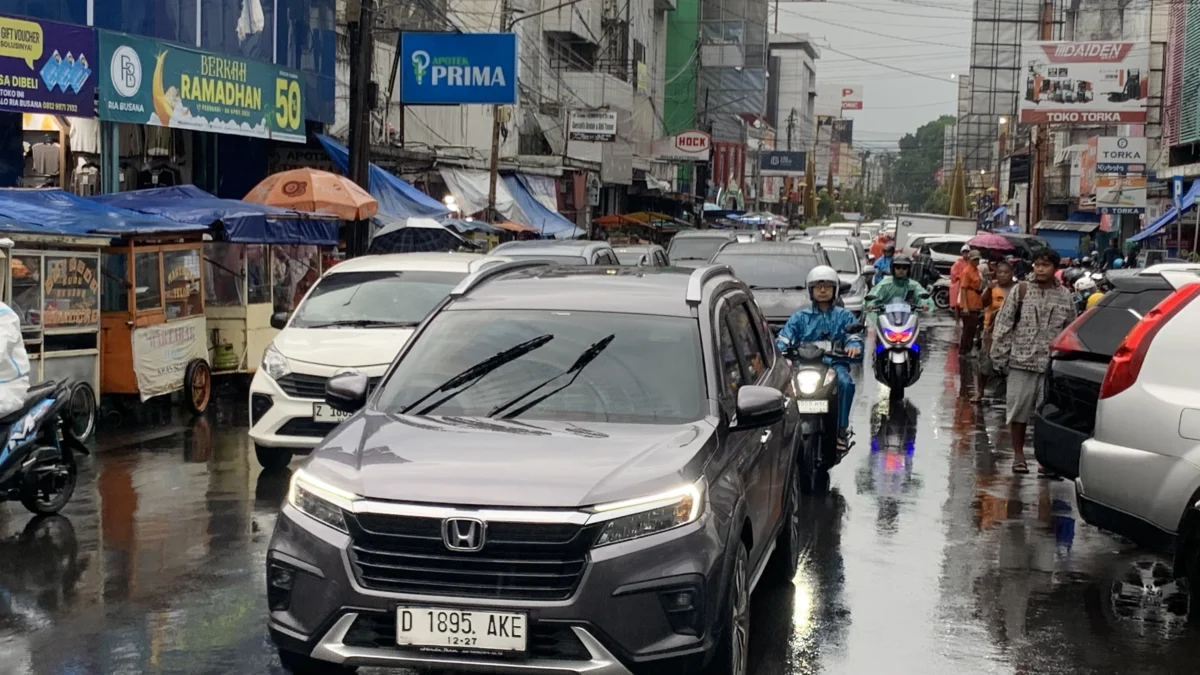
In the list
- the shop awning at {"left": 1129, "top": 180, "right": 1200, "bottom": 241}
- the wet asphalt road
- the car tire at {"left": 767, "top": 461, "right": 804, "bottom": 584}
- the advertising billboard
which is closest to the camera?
the wet asphalt road

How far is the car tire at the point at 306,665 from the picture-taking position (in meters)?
5.13

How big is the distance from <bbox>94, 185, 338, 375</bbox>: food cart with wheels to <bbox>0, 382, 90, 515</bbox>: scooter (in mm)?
5863

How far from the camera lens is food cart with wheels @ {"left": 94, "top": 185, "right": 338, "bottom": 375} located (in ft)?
51.3

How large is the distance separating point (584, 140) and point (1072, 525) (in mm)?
31728

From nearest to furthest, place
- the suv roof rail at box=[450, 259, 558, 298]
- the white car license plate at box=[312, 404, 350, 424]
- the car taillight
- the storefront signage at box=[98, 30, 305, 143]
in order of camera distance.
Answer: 1. the suv roof rail at box=[450, 259, 558, 298]
2. the car taillight
3. the white car license plate at box=[312, 404, 350, 424]
4. the storefront signage at box=[98, 30, 305, 143]

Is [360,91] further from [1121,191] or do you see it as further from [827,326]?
[1121,191]

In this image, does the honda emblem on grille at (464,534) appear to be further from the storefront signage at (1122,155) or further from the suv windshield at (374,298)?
the storefront signage at (1122,155)

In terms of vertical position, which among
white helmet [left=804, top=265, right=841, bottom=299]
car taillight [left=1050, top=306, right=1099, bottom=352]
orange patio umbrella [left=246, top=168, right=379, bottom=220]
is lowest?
car taillight [left=1050, top=306, right=1099, bottom=352]

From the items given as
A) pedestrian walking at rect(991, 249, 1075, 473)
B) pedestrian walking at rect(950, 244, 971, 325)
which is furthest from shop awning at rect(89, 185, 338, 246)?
pedestrian walking at rect(950, 244, 971, 325)

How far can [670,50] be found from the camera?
7812 cm

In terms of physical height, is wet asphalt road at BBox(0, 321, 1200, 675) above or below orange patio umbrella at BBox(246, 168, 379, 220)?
below

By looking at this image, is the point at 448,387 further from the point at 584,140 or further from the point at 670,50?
the point at 670,50

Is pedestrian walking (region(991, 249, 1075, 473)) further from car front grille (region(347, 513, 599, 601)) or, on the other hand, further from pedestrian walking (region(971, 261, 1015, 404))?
car front grille (region(347, 513, 599, 601))

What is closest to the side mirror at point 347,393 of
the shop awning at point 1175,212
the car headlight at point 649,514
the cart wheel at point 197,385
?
the car headlight at point 649,514
